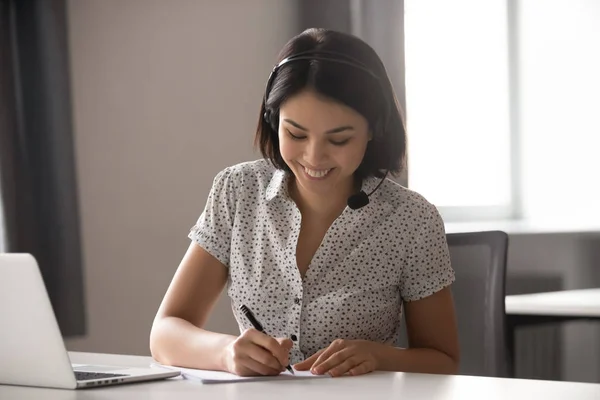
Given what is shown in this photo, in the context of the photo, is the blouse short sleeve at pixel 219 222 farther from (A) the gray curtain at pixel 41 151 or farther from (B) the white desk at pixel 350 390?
(A) the gray curtain at pixel 41 151

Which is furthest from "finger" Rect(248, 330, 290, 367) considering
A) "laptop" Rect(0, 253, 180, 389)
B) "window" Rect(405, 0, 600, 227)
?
"window" Rect(405, 0, 600, 227)

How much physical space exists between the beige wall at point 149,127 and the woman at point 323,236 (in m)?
1.73

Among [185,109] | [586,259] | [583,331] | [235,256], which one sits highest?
[185,109]

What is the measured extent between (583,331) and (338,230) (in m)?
2.15

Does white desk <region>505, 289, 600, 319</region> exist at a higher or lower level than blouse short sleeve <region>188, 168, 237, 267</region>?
lower

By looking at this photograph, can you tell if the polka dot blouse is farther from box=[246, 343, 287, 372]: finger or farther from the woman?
box=[246, 343, 287, 372]: finger

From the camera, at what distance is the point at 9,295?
4.28 ft

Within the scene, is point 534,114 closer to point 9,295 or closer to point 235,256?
point 235,256

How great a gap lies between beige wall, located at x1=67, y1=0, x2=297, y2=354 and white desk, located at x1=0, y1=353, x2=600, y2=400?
2.14 metres

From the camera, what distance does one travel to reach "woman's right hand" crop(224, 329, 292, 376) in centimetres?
143

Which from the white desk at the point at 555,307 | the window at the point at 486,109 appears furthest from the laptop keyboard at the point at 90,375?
the window at the point at 486,109

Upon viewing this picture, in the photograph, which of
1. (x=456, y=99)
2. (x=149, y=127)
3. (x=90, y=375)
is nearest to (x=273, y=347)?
(x=90, y=375)

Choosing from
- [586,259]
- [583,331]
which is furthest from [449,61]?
[583,331]

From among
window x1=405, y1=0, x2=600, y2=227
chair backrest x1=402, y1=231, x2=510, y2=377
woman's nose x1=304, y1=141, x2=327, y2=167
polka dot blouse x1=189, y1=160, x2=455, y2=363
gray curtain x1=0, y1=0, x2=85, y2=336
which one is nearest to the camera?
woman's nose x1=304, y1=141, x2=327, y2=167
